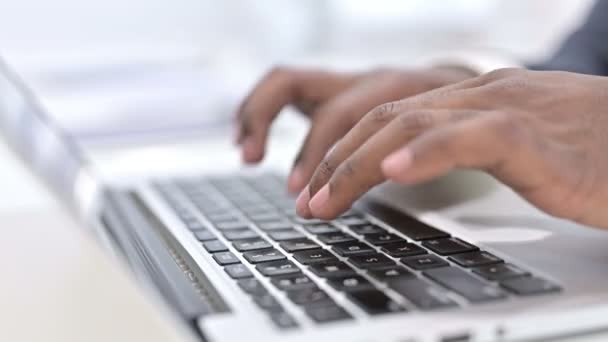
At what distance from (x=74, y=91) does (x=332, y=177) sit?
0.71 m

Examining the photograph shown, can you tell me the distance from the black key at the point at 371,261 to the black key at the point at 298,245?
4cm

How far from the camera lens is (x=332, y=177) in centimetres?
47

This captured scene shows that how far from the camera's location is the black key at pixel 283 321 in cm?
35

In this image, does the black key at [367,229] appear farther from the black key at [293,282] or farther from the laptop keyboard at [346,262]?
the black key at [293,282]

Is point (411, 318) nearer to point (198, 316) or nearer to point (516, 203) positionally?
point (198, 316)

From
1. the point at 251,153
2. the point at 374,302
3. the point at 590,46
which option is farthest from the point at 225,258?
the point at 590,46

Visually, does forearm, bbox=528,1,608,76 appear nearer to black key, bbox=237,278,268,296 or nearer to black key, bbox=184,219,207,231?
black key, bbox=184,219,207,231

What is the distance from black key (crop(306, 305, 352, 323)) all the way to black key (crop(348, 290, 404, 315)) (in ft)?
0.04

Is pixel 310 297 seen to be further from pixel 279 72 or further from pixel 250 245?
pixel 279 72

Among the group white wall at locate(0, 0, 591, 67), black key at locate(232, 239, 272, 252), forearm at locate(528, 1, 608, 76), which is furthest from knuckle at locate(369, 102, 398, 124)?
white wall at locate(0, 0, 591, 67)

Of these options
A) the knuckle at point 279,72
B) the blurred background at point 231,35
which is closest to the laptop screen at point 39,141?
the knuckle at point 279,72

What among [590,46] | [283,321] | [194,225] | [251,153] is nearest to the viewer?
[283,321]

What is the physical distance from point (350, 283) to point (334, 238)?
11 centimetres

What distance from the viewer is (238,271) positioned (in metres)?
0.44
